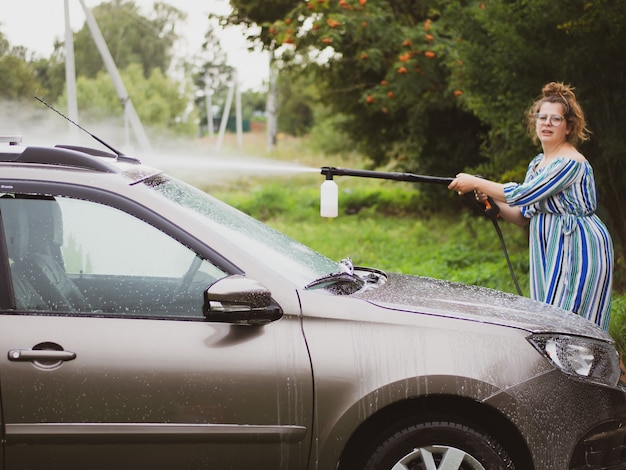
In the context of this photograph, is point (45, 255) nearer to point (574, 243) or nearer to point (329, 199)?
point (329, 199)

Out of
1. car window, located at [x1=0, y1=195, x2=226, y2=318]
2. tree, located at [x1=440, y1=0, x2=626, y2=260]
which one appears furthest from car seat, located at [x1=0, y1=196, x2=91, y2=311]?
tree, located at [x1=440, y1=0, x2=626, y2=260]

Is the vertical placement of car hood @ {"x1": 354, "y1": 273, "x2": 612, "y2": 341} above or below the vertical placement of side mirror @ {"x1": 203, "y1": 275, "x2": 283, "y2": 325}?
below

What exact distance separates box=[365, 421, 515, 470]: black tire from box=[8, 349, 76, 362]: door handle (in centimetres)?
117

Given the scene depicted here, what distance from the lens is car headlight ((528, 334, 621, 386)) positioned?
3605mm

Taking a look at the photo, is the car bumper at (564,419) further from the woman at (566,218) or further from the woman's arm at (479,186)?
the woman's arm at (479,186)

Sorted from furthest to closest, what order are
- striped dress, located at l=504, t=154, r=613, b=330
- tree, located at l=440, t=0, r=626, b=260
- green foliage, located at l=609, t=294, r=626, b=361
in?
tree, located at l=440, t=0, r=626, b=260, green foliage, located at l=609, t=294, r=626, b=361, striped dress, located at l=504, t=154, r=613, b=330

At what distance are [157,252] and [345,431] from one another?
0.99m

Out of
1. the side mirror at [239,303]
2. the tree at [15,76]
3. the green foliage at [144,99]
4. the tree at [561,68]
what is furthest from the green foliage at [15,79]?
the side mirror at [239,303]

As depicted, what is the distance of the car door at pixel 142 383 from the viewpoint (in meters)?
3.30

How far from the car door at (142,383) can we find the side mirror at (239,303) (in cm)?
3

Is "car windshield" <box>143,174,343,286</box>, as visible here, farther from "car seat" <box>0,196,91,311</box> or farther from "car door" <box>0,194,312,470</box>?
"car seat" <box>0,196,91,311</box>

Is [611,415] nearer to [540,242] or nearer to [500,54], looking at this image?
[540,242]

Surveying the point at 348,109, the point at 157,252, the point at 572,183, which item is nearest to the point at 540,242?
the point at 572,183

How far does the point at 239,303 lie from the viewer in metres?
3.35
